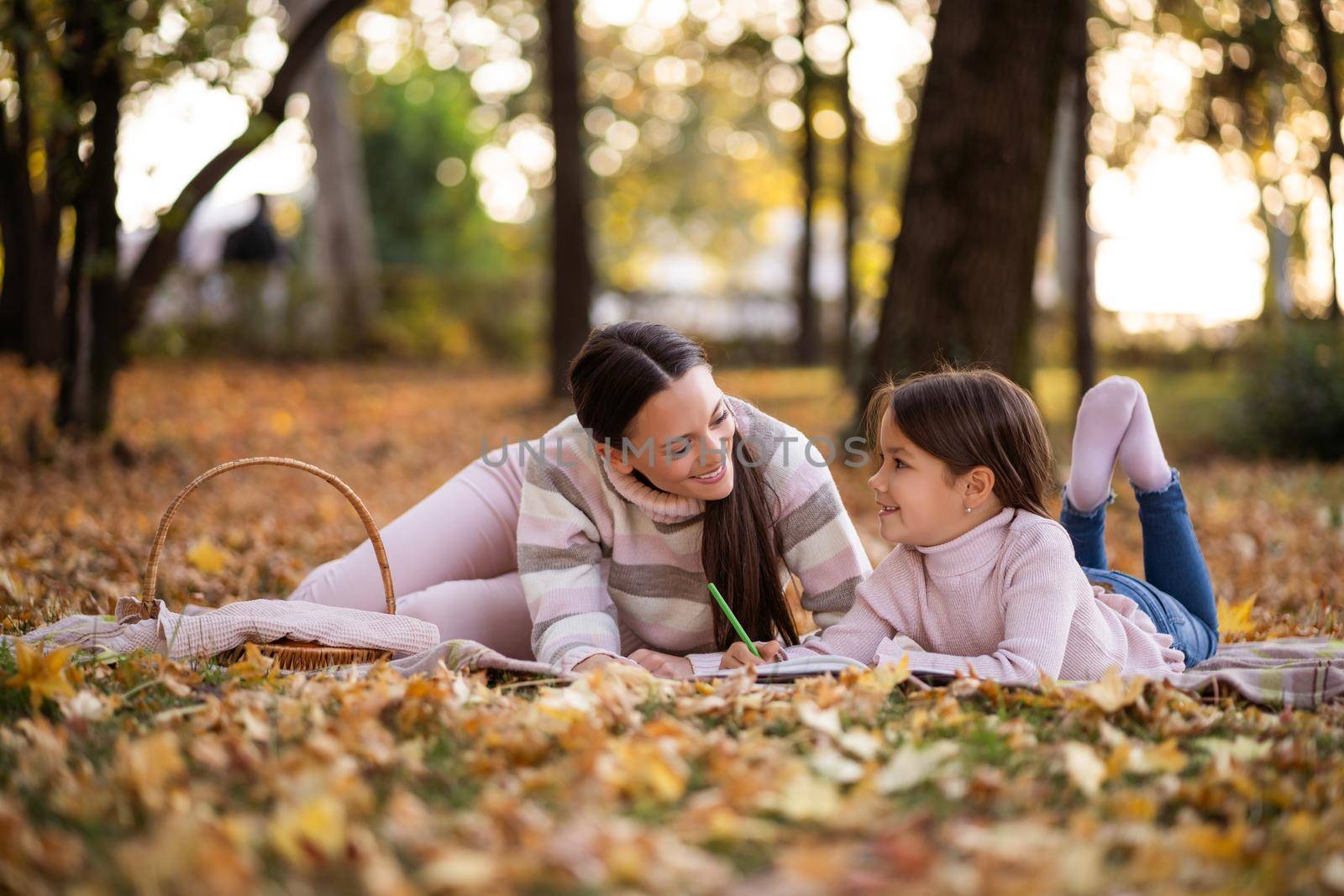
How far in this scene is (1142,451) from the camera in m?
3.31

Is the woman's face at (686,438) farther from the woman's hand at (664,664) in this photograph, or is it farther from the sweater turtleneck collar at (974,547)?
the sweater turtleneck collar at (974,547)

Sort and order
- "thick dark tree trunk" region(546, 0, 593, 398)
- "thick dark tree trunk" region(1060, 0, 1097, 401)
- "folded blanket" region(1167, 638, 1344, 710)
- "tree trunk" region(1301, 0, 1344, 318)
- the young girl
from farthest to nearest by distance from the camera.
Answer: "thick dark tree trunk" region(546, 0, 593, 398)
"tree trunk" region(1301, 0, 1344, 318)
"thick dark tree trunk" region(1060, 0, 1097, 401)
the young girl
"folded blanket" region(1167, 638, 1344, 710)

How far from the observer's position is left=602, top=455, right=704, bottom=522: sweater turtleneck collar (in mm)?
3023

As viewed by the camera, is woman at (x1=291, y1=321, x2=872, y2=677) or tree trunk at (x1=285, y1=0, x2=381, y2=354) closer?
woman at (x1=291, y1=321, x2=872, y2=677)

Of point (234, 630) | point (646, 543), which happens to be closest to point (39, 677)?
point (234, 630)

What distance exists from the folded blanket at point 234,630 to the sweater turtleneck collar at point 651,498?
1.92ft

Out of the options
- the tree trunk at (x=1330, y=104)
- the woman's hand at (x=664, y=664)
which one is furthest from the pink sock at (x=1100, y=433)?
the tree trunk at (x=1330, y=104)

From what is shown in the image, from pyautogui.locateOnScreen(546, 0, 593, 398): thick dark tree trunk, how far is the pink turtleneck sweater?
25.0 ft

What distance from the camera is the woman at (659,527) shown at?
289 centimetres

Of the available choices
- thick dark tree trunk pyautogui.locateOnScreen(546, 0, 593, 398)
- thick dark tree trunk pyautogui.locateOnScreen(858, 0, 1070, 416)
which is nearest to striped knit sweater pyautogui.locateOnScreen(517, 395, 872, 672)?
thick dark tree trunk pyautogui.locateOnScreen(858, 0, 1070, 416)

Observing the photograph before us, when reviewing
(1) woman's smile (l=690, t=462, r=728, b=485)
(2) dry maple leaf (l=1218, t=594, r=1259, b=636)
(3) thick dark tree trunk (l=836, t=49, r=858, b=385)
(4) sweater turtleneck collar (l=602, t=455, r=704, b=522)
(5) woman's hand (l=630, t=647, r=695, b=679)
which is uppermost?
(3) thick dark tree trunk (l=836, t=49, r=858, b=385)

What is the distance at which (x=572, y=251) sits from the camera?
1080 cm

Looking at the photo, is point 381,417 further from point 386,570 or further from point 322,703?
point 322,703

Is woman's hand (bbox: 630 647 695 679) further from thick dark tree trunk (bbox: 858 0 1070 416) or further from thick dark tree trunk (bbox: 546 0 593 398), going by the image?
thick dark tree trunk (bbox: 546 0 593 398)
